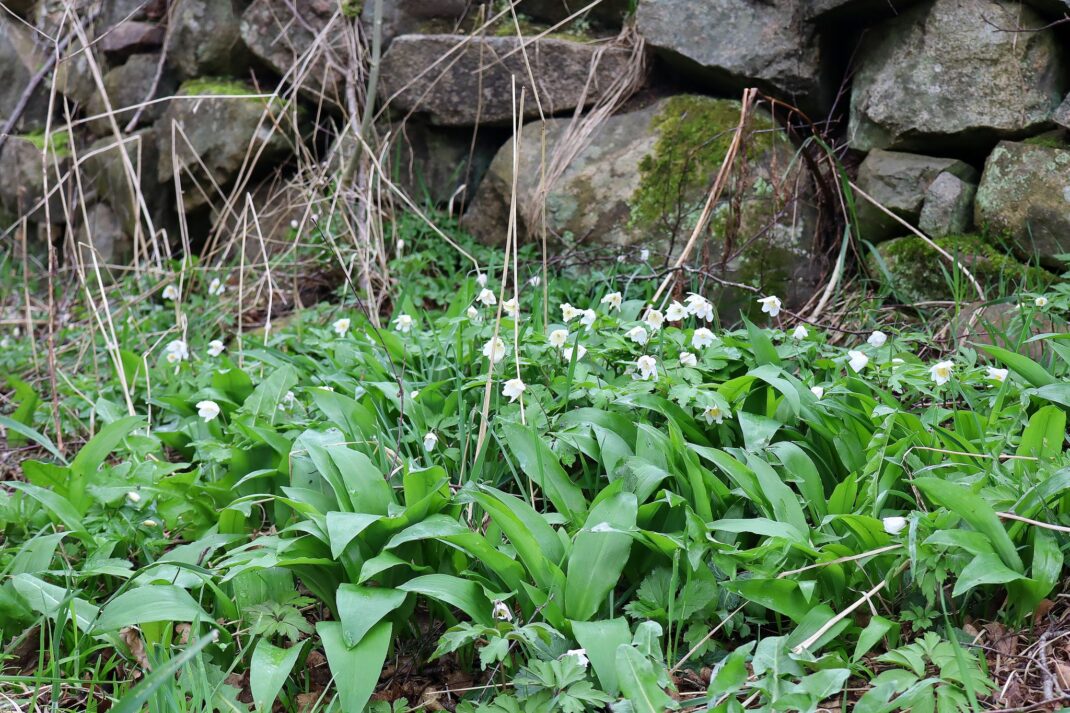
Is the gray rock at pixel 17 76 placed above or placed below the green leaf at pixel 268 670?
above

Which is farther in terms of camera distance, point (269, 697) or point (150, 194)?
point (150, 194)

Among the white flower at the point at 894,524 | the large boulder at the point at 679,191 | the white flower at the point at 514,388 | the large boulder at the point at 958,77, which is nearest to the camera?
the white flower at the point at 894,524

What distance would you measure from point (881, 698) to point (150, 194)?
4365mm

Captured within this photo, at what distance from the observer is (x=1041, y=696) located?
140 centimetres

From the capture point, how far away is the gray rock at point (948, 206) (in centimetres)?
292

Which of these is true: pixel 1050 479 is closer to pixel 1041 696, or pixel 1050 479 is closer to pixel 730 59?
pixel 1041 696

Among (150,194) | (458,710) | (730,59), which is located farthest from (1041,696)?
(150,194)

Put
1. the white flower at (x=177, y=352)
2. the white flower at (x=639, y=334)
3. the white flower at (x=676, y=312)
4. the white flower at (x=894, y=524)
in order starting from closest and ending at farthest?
the white flower at (x=894, y=524), the white flower at (x=639, y=334), the white flower at (x=676, y=312), the white flower at (x=177, y=352)

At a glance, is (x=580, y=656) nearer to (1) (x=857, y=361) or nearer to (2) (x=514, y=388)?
(2) (x=514, y=388)

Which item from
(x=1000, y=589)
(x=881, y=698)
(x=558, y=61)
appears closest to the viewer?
(x=881, y=698)

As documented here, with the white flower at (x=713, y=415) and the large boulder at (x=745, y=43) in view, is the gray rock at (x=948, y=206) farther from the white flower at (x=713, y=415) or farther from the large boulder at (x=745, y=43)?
the white flower at (x=713, y=415)

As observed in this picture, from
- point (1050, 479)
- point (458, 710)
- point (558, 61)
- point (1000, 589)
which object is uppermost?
point (558, 61)

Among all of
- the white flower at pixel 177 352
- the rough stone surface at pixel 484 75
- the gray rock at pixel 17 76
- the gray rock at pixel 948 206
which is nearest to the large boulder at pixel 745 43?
the rough stone surface at pixel 484 75

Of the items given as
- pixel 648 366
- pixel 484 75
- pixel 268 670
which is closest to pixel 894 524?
pixel 648 366
